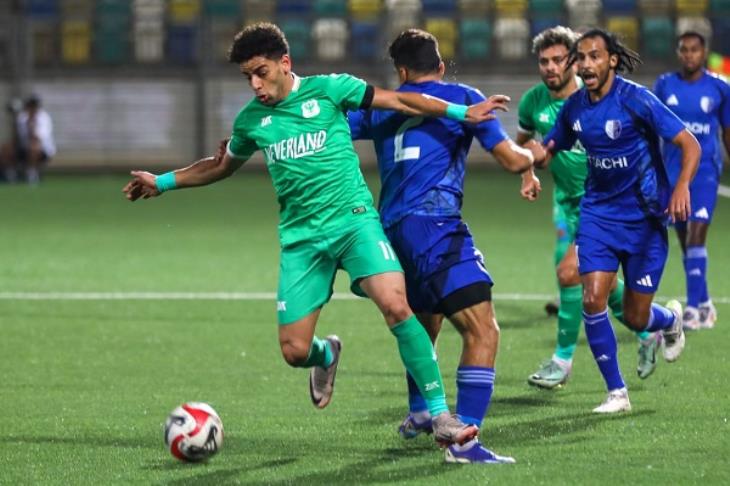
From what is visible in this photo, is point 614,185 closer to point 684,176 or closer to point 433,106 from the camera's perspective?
point 684,176

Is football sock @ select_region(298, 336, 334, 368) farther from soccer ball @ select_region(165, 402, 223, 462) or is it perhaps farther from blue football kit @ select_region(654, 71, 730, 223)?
blue football kit @ select_region(654, 71, 730, 223)

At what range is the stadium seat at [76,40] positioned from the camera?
106ft

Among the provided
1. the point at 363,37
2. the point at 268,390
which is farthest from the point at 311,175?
the point at 363,37

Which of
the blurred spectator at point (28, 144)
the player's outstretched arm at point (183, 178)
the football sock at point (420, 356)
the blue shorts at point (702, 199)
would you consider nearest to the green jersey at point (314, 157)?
the player's outstretched arm at point (183, 178)

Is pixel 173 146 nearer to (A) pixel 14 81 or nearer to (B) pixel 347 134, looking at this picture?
(A) pixel 14 81

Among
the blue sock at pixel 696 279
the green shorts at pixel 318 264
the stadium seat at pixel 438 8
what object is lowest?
A: the stadium seat at pixel 438 8

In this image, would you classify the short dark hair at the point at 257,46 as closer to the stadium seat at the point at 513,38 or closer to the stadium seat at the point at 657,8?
the stadium seat at the point at 513,38

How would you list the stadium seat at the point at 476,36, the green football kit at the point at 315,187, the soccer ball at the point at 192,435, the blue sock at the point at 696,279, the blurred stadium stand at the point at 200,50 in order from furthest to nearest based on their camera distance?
1. the stadium seat at the point at 476,36
2. the blurred stadium stand at the point at 200,50
3. the blue sock at the point at 696,279
4. the green football kit at the point at 315,187
5. the soccer ball at the point at 192,435

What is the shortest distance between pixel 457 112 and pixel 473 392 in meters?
1.23

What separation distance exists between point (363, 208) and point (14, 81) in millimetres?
25699

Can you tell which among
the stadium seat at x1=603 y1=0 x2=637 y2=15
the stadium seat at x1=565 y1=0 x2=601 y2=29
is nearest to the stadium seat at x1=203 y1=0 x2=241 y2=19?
the stadium seat at x1=565 y1=0 x2=601 y2=29

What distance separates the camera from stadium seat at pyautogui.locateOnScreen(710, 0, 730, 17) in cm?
3164

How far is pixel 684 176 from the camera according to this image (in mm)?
7746

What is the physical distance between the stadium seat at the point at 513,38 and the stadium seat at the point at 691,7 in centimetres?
319
